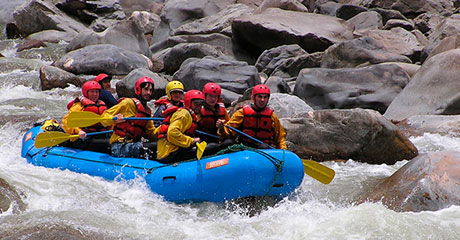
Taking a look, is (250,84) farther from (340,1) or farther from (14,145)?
(340,1)

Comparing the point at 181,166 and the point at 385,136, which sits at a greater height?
the point at 181,166

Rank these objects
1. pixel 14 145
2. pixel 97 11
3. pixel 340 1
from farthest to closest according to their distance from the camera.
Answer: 1. pixel 340 1
2. pixel 97 11
3. pixel 14 145

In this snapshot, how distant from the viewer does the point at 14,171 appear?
5.93 meters

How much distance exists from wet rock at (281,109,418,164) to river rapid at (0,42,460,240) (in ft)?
2.19

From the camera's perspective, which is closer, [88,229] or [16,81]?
[88,229]

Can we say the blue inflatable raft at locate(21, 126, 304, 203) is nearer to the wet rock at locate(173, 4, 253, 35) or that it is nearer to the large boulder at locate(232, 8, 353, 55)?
the large boulder at locate(232, 8, 353, 55)

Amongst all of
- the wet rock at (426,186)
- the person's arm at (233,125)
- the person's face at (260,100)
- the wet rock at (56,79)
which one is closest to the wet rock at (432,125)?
the wet rock at (426,186)

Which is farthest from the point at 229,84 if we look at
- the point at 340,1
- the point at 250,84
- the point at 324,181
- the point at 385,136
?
the point at 340,1

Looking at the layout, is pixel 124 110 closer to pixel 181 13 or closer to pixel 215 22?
pixel 215 22

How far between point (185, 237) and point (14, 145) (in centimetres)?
479

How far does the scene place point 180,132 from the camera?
5637 mm

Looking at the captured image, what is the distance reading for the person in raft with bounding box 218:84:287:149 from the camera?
5953 mm

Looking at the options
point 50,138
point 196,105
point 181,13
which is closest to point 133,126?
point 196,105

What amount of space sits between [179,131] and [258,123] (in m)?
0.96
